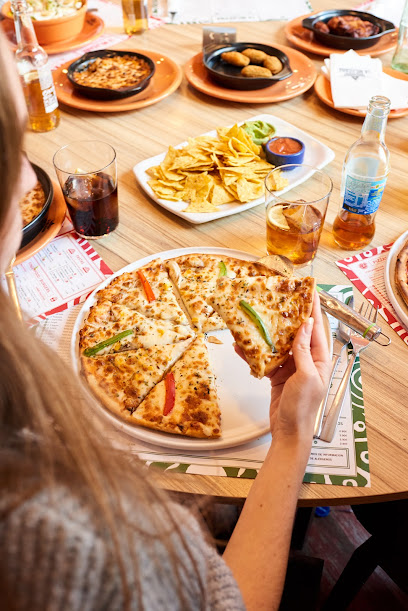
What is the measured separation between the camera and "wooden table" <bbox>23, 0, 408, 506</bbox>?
41.6 inches

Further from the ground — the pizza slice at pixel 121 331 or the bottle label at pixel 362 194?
the bottle label at pixel 362 194

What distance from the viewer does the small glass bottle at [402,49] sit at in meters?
2.29

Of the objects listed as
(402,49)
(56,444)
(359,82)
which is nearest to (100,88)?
(359,82)

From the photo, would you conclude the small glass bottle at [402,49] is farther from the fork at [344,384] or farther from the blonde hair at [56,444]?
the blonde hair at [56,444]

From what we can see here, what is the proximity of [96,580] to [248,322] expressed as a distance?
2.52 feet

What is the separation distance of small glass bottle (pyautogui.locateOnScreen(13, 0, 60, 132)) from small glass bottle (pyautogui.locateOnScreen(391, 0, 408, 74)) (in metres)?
1.55

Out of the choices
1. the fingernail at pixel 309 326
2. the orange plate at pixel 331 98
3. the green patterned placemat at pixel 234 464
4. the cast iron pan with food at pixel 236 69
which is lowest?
the green patterned placemat at pixel 234 464

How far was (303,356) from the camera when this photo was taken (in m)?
1.11

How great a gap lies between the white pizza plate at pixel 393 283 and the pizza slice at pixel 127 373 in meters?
0.58

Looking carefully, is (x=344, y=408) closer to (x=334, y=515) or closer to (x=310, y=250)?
(x=310, y=250)

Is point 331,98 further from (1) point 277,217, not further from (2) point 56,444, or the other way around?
(2) point 56,444

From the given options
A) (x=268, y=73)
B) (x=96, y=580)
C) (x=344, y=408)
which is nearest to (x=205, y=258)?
(x=344, y=408)

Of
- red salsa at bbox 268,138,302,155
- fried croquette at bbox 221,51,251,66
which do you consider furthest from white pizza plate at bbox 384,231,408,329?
fried croquette at bbox 221,51,251,66

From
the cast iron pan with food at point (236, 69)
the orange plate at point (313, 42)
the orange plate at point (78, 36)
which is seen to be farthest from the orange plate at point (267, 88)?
the orange plate at point (78, 36)
